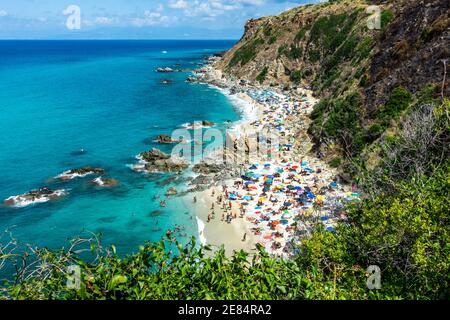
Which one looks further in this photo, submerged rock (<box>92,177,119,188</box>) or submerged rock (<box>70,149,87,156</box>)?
submerged rock (<box>70,149,87,156</box>)

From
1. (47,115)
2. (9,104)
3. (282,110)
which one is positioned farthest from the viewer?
(9,104)

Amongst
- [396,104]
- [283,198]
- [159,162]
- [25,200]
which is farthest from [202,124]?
[396,104]

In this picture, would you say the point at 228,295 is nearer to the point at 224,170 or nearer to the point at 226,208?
the point at 226,208

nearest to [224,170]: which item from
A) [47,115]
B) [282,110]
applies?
[282,110]

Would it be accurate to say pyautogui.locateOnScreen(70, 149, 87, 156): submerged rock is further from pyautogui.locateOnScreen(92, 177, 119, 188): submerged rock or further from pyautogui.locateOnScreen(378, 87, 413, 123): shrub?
pyautogui.locateOnScreen(378, 87, 413, 123): shrub

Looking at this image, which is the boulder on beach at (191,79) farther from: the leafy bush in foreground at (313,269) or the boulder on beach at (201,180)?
the leafy bush in foreground at (313,269)

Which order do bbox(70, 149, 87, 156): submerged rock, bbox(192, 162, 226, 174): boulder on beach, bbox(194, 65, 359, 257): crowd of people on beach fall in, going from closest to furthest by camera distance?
bbox(194, 65, 359, 257): crowd of people on beach → bbox(192, 162, 226, 174): boulder on beach → bbox(70, 149, 87, 156): submerged rock

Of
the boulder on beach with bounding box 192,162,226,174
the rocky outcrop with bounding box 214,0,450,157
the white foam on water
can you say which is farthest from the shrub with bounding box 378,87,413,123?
the white foam on water
